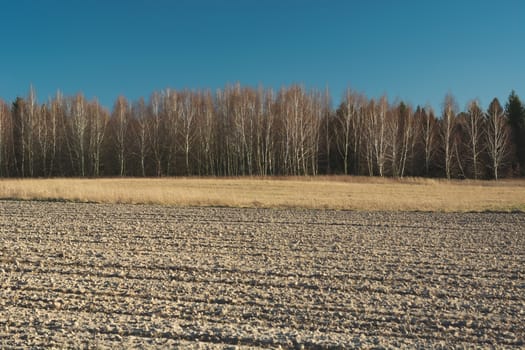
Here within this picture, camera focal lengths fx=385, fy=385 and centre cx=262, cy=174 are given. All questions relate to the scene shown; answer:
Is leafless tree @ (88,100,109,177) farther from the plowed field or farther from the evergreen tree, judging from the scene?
the evergreen tree

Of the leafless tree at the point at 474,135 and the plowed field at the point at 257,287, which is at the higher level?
the leafless tree at the point at 474,135

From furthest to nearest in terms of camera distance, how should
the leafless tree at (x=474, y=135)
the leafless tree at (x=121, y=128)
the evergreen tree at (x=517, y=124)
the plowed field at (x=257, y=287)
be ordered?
1. the leafless tree at (x=121, y=128)
2. the evergreen tree at (x=517, y=124)
3. the leafless tree at (x=474, y=135)
4. the plowed field at (x=257, y=287)

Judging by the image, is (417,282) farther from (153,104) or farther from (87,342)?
(153,104)

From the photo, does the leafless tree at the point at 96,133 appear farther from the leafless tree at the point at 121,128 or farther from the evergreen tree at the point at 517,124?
the evergreen tree at the point at 517,124

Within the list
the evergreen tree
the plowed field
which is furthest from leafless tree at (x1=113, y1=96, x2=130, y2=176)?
the evergreen tree

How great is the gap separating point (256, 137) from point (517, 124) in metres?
32.5

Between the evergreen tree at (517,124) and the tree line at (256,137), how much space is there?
0.14 m

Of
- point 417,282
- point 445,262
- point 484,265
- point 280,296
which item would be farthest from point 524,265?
point 280,296

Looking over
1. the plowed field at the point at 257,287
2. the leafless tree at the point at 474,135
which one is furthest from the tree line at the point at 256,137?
the plowed field at the point at 257,287

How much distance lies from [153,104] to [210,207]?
37.6 meters

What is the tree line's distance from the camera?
43750 mm

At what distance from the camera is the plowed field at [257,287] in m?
3.99

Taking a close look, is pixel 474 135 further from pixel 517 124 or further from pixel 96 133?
pixel 96 133

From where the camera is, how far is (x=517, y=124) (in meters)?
47.9
